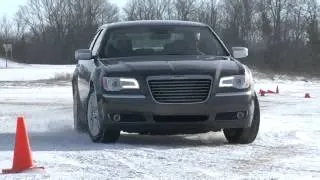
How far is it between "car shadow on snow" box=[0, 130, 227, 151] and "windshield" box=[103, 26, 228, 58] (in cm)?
110

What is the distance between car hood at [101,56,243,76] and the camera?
26.8 feet

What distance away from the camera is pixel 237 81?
8344 mm

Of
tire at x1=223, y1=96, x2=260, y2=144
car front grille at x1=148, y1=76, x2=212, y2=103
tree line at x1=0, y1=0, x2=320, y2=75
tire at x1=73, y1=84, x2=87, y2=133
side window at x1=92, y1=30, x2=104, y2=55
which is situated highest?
side window at x1=92, y1=30, x2=104, y2=55

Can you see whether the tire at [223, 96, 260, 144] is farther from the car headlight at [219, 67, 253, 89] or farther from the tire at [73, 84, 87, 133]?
the tire at [73, 84, 87, 133]

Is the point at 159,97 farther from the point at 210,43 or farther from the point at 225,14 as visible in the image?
the point at 225,14

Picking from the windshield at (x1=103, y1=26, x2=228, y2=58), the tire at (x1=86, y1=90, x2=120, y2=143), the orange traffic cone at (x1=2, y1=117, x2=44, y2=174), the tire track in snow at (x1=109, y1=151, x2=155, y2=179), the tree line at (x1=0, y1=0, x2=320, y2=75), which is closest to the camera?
the tire track in snow at (x1=109, y1=151, x2=155, y2=179)

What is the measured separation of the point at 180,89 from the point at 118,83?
700 mm

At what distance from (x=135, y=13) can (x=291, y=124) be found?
331ft

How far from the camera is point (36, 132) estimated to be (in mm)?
10555

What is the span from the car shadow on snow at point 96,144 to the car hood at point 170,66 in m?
0.84

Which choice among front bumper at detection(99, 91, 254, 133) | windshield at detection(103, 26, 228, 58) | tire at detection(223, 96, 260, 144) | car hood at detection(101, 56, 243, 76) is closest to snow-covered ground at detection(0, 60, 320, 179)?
tire at detection(223, 96, 260, 144)

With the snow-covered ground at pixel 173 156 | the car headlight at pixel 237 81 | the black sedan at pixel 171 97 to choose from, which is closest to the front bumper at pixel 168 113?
the black sedan at pixel 171 97

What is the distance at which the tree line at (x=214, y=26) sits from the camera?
95250 mm

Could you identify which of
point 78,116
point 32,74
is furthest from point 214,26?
point 78,116
